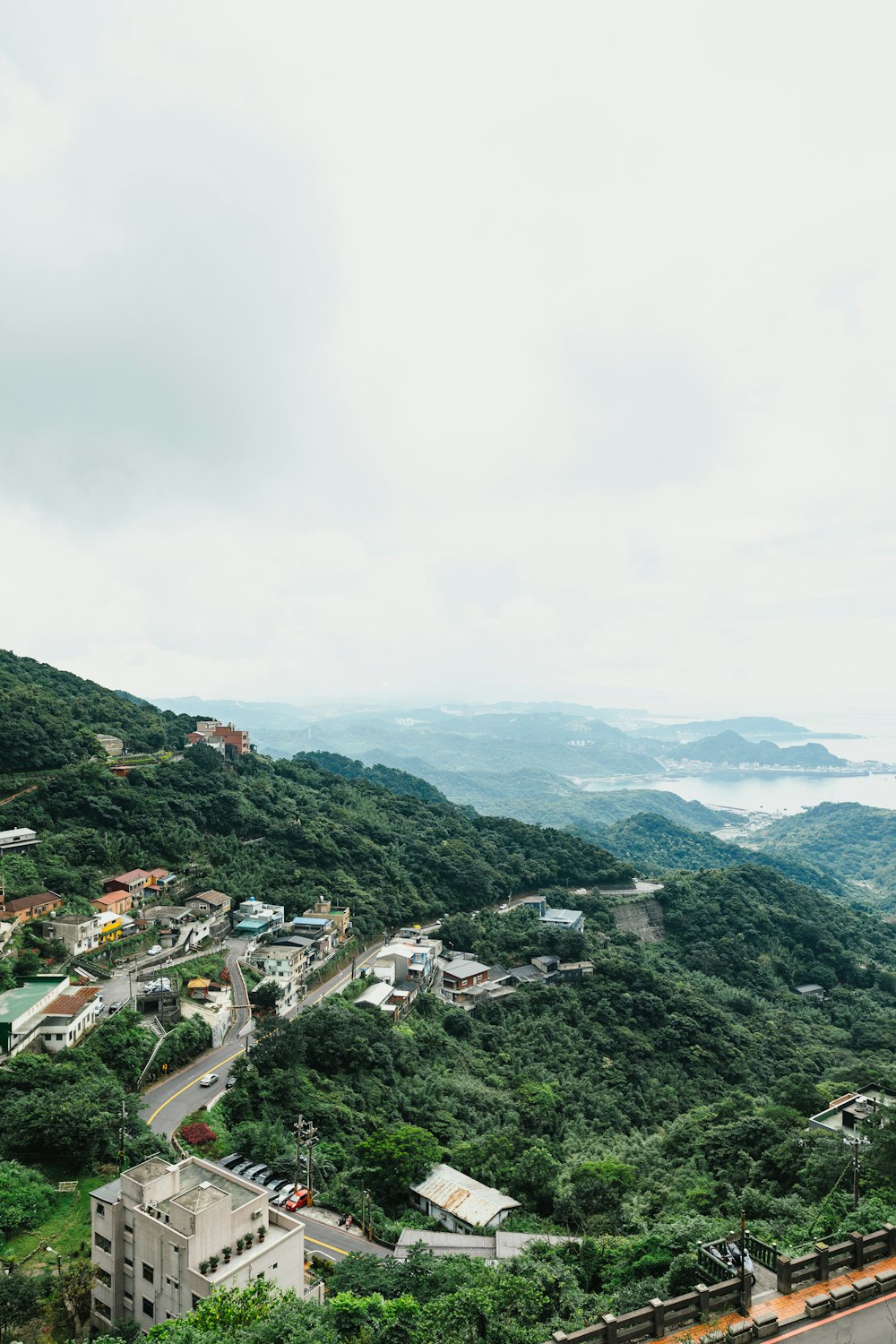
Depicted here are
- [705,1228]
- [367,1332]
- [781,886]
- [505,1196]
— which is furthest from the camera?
[781,886]

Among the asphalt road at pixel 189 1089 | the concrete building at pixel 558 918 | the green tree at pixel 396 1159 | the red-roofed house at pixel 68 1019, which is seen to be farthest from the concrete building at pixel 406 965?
the red-roofed house at pixel 68 1019

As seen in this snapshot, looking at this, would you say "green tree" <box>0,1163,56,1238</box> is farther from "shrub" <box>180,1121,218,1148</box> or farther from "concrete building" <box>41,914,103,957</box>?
"concrete building" <box>41,914,103,957</box>

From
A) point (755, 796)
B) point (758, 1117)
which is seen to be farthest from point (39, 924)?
point (755, 796)

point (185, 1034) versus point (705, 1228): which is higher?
point (705, 1228)

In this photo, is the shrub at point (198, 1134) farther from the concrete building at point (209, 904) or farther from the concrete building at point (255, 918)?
the concrete building at point (209, 904)

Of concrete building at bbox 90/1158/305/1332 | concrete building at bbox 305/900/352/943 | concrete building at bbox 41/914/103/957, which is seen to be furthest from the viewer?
concrete building at bbox 305/900/352/943

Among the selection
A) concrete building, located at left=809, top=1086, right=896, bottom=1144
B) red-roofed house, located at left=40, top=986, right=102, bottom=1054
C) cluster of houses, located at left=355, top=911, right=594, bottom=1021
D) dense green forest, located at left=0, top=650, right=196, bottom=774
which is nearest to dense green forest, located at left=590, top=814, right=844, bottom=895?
cluster of houses, located at left=355, top=911, right=594, bottom=1021

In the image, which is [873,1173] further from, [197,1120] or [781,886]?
[781,886]

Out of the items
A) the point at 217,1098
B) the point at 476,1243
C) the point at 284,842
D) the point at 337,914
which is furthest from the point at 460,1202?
the point at 284,842
